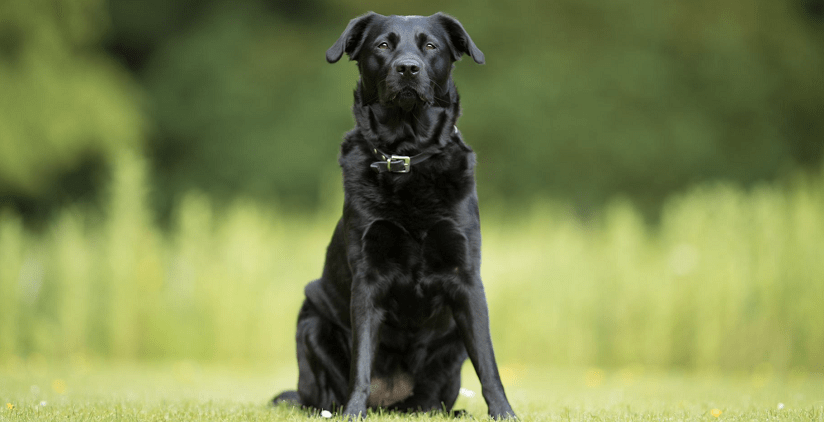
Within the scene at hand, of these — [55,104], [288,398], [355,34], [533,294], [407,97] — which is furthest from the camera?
[55,104]

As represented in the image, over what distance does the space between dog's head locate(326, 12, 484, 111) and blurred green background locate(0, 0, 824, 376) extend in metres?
3.19

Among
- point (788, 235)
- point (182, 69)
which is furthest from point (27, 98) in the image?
point (788, 235)

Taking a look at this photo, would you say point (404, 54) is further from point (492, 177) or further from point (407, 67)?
point (492, 177)

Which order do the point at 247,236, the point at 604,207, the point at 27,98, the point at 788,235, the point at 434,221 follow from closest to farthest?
the point at 434,221 < the point at 788,235 < the point at 247,236 < the point at 27,98 < the point at 604,207

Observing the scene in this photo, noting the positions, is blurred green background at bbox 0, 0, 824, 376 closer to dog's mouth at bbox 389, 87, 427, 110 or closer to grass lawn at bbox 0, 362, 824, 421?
grass lawn at bbox 0, 362, 824, 421

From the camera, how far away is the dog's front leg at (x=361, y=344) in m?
2.62

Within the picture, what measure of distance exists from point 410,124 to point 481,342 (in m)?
0.88

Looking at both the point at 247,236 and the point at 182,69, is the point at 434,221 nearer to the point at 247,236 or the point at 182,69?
the point at 247,236

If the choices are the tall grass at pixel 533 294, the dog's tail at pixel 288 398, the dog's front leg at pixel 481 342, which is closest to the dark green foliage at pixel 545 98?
the tall grass at pixel 533 294

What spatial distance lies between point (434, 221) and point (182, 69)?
8.86 meters

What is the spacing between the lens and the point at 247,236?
621 cm

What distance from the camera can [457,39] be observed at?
310cm

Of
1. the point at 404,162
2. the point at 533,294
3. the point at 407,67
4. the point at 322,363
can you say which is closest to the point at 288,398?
the point at 322,363

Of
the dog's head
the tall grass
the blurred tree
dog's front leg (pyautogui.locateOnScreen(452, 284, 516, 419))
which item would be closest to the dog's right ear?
the dog's head
